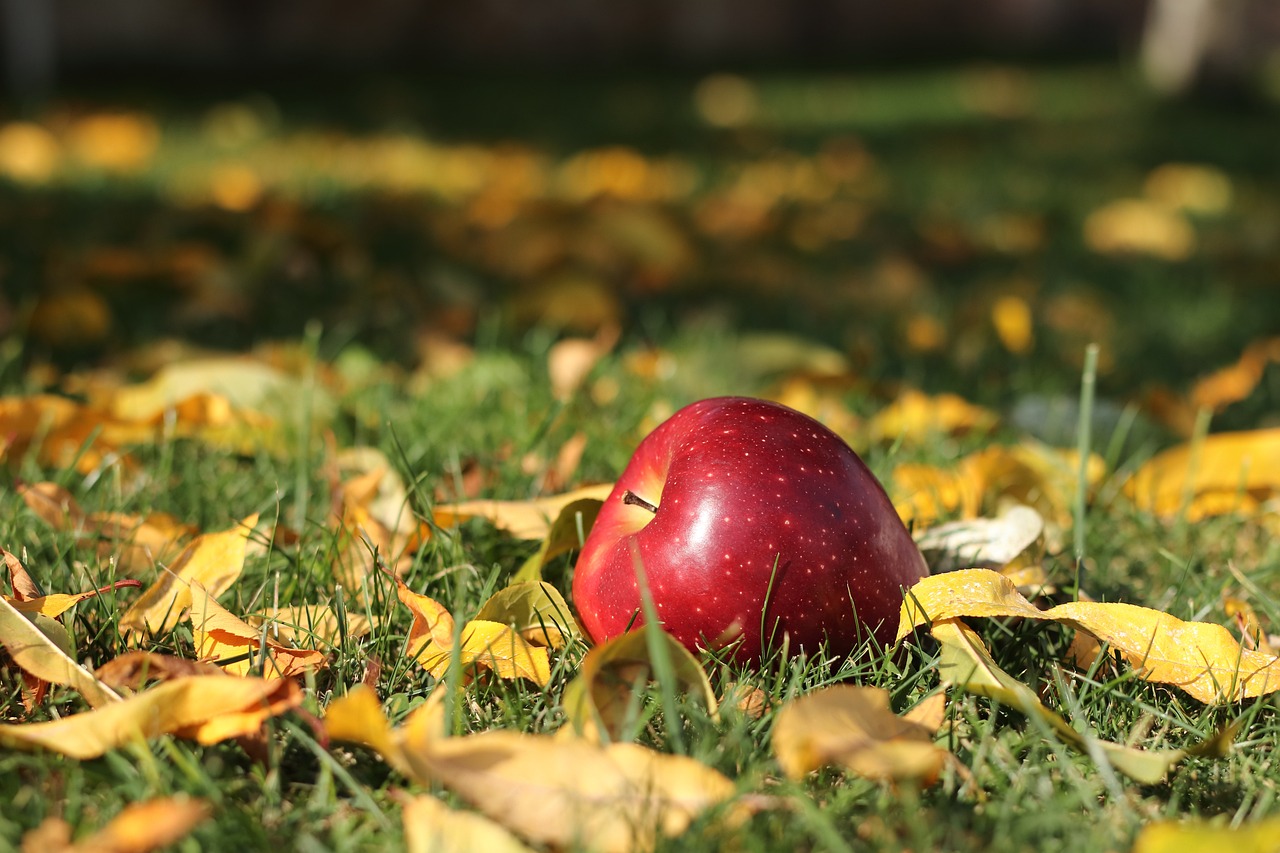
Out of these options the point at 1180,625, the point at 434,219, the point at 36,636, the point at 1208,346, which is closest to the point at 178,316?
the point at 434,219

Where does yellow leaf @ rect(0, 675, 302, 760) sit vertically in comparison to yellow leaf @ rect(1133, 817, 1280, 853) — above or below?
below

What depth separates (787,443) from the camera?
4.73 feet

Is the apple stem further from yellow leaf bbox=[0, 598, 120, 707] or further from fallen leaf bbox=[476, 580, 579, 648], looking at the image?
yellow leaf bbox=[0, 598, 120, 707]

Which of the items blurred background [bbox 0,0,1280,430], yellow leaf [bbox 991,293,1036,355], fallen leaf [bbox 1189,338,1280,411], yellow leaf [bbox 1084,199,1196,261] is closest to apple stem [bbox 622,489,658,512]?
blurred background [bbox 0,0,1280,430]

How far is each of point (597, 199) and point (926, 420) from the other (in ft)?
7.80

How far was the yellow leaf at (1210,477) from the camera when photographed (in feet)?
6.83

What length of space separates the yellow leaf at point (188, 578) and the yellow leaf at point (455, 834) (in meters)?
0.51

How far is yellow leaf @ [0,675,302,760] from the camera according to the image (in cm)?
116

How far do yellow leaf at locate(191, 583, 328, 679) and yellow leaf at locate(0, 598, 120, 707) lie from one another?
135mm

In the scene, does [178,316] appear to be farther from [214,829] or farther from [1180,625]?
[1180,625]

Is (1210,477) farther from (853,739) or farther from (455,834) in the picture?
(455,834)

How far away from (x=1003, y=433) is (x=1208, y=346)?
123 centimetres

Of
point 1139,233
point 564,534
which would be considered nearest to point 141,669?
point 564,534

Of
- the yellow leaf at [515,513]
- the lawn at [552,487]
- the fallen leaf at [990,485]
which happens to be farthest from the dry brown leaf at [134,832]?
the fallen leaf at [990,485]
